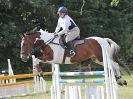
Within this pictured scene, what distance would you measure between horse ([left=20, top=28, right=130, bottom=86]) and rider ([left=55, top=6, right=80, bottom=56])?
154 mm

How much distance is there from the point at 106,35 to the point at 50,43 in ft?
89.0

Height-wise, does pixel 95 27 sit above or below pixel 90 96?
above

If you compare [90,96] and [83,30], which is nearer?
[90,96]

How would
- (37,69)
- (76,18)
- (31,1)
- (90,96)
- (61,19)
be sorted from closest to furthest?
(90,96)
(37,69)
(61,19)
(31,1)
(76,18)

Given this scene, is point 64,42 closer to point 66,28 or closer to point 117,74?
point 66,28

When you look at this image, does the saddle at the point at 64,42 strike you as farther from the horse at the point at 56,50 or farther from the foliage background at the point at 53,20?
the foliage background at the point at 53,20

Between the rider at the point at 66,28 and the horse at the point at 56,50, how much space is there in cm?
15

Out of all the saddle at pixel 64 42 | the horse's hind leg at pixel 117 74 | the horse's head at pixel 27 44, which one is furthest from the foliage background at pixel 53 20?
the horse's hind leg at pixel 117 74

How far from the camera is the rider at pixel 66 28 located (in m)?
10.8

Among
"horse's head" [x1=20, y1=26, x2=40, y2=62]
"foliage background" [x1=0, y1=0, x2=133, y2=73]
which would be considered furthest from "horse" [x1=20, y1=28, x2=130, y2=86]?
"foliage background" [x1=0, y1=0, x2=133, y2=73]

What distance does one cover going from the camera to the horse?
34.8ft

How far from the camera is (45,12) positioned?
3156cm

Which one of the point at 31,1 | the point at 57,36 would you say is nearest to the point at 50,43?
the point at 57,36

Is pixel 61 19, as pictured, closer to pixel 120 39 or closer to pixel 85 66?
pixel 85 66
